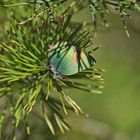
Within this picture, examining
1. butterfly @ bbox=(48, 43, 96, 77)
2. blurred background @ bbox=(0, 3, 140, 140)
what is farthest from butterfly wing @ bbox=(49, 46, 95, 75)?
blurred background @ bbox=(0, 3, 140, 140)

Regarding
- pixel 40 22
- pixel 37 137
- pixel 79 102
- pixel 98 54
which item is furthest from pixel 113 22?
pixel 40 22

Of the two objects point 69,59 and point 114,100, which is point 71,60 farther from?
point 114,100

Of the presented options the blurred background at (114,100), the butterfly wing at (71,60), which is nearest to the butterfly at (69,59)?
the butterfly wing at (71,60)

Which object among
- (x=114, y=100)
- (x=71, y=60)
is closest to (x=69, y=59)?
(x=71, y=60)

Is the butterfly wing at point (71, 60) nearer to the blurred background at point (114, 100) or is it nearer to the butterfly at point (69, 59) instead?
the butterfly at point (69, 59)

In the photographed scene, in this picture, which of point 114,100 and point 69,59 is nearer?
point 69,59
